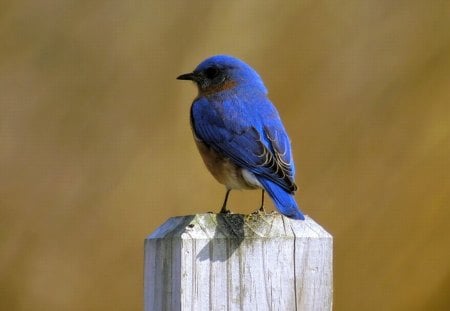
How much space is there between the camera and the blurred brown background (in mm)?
5562

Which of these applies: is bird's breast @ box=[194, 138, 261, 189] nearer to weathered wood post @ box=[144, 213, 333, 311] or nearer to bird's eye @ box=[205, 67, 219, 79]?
bird's eye @ box=[205, 67, 219, 79]

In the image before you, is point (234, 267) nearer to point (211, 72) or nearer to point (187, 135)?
point (211, 72)

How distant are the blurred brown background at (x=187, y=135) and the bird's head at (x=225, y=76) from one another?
0.97 meters

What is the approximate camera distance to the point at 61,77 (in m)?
6.02

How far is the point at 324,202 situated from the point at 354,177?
0.73 ft

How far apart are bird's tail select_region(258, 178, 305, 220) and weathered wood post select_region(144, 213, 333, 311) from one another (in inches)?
10.3

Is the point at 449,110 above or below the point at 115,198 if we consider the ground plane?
above

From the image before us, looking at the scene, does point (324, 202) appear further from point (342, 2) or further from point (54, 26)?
point (54, 26)

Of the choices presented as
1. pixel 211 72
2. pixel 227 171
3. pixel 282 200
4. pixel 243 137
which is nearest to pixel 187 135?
pixel 211 72

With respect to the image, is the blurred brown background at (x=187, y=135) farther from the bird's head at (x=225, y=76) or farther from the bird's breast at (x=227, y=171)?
the bird's breast at (x=227, y=171)

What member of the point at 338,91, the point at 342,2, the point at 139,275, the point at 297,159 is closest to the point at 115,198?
the point at 139,275

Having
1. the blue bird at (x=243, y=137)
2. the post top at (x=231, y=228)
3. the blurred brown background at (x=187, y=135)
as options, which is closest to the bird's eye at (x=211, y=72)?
the blue bird at (x=243, y=137)

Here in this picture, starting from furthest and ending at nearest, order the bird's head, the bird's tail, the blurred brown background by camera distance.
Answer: the blurred brown background
the bird's head
the bird's tail

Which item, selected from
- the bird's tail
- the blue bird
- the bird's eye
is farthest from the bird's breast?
the bird's eye
